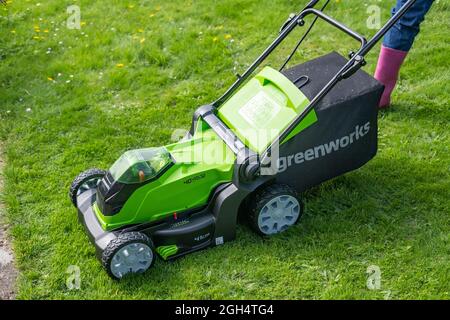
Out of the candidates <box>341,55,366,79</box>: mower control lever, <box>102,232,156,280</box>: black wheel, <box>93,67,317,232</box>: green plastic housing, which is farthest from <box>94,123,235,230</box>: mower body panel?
<box>341,55,366,79</box>: mower control lever

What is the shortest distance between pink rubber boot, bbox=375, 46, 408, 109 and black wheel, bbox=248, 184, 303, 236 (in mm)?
1304

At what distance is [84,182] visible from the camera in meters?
3.47

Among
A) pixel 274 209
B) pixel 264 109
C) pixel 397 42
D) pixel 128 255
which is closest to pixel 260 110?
pixel 264 109

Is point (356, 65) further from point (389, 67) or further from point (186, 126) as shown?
point (186, 126)

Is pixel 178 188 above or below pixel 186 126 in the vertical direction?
above

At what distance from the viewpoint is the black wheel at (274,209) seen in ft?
10.7

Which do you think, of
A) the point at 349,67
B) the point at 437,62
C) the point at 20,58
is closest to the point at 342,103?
the point at 349,67

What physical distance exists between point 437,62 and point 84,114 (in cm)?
250

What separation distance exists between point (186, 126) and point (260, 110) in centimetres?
104

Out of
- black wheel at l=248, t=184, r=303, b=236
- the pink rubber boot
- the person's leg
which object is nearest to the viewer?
black wheel at l=248, t=184, r=303, b=236

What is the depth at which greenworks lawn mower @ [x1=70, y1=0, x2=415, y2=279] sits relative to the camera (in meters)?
3.14

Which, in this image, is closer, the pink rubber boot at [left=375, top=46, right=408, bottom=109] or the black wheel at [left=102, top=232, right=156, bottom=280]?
the black wheel at [left=102, top=232, right=156, bottom=280]

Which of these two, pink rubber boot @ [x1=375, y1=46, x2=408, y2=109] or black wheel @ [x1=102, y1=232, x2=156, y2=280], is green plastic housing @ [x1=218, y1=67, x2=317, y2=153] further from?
pink rubber boot @ [x1=375, y1=46, x2=408, y2=109]
